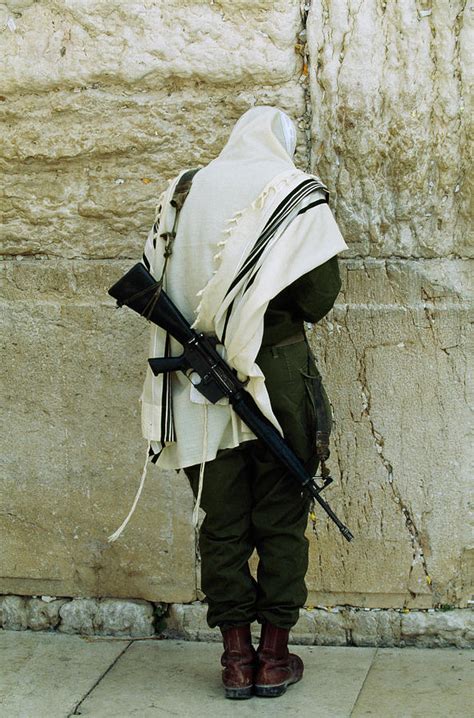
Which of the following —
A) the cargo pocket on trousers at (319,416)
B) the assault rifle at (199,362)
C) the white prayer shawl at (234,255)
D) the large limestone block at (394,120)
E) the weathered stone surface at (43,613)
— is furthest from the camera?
the weathered stone surface at (43,613)

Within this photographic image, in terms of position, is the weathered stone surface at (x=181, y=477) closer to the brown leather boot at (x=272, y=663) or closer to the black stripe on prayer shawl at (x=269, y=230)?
the brown leather boot at (x=272, y=663)

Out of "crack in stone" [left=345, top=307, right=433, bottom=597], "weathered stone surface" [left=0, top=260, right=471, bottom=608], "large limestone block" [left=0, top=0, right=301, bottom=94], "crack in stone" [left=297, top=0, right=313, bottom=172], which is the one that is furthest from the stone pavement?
"large limestone block" [left=0, top=0, right=301, bottom=94]

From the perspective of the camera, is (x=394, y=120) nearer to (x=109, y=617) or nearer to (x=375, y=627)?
(x=375, y=627)

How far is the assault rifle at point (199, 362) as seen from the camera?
3174 mm

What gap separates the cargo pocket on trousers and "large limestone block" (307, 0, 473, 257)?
0.66 metres

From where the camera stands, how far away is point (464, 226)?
12.2 feet

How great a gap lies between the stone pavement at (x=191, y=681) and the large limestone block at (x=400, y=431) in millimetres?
277

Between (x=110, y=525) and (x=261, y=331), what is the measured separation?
125 cm

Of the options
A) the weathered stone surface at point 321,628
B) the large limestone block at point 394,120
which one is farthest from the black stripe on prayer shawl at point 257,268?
the weathered stone surface at point 321,628

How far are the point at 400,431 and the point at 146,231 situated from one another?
44.9 inches

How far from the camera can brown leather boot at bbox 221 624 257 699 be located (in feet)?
11.1

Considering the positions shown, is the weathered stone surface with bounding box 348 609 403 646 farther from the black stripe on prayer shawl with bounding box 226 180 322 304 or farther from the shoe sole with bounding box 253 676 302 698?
the black stripe on prayer shawl with bounding box 226 180 322 304

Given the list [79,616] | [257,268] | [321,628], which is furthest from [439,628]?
[257,268]

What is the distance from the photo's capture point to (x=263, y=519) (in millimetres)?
3330
